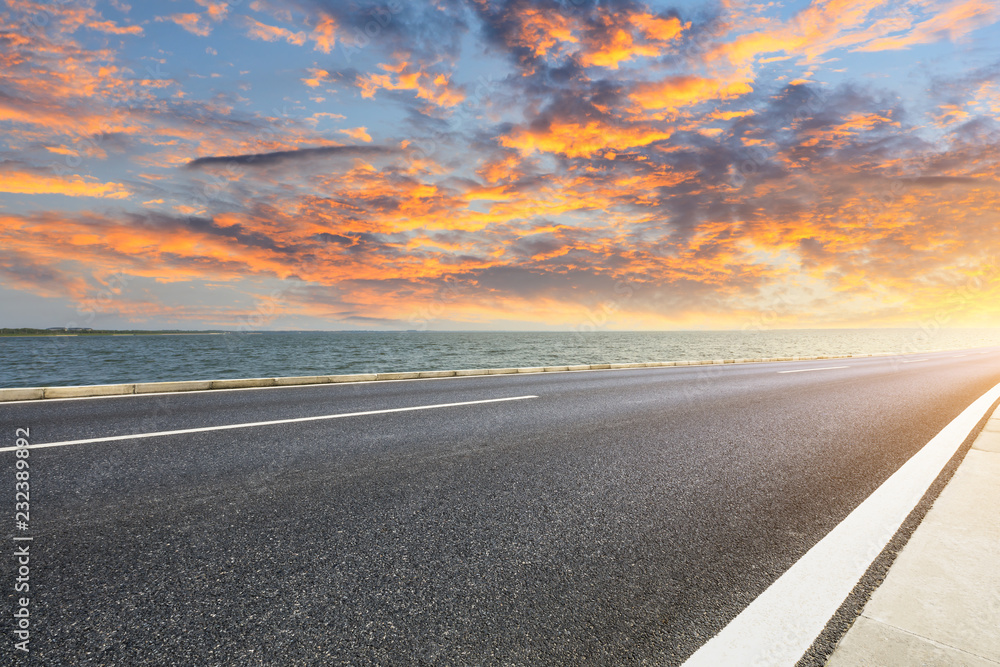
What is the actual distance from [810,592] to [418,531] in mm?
2165

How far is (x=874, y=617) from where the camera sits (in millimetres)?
2080

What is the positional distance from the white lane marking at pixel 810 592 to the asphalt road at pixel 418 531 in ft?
0.28

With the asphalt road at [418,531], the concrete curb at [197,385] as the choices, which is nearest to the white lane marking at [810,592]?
the asphalt road at [418,531]

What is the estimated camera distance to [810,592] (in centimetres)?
234

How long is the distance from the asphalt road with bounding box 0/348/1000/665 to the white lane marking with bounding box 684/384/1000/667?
0.08 meters

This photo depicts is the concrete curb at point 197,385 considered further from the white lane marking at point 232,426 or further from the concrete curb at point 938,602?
the concrete curb at point 938,602

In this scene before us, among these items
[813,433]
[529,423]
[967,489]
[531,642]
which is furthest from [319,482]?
[813,433]

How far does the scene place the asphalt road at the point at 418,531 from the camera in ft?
6.49

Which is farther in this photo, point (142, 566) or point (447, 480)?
point (447, 480)

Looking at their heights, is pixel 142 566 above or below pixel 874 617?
below

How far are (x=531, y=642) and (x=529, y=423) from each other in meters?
4.56

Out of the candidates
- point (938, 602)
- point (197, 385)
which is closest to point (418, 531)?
point (938, 602)

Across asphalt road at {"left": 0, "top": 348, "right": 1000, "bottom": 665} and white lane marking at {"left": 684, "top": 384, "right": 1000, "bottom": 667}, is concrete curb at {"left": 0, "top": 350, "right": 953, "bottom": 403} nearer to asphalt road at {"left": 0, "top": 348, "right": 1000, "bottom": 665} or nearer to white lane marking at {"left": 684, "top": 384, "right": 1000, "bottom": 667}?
asphalt road at {"left": 0, "top": 348, "right": 1000, "bottom": 665}

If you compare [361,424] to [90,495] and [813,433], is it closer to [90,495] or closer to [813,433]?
[90,495]
